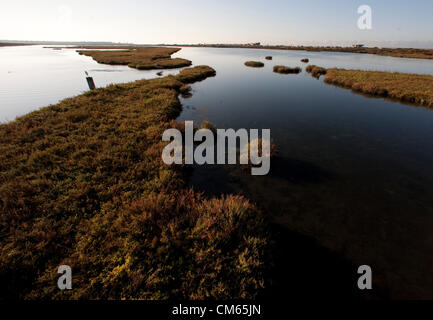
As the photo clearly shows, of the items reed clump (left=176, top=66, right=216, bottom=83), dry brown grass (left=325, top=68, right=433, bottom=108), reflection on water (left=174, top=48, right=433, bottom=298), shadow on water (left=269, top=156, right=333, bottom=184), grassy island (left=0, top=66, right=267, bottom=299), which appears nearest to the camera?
grassy island (left=0, top=66, right=267, bottom=299)

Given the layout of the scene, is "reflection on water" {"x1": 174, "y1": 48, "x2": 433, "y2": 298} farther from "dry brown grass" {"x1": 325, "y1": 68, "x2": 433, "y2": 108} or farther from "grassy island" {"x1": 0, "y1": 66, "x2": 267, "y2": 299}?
"dry brown grass" {"x1": 325, "y1": 68, "x2": 433, "y2": 108}

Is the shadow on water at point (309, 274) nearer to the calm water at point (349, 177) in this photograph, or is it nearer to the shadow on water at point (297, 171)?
the calm water at point (349, 177)

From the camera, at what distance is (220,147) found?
492 inches

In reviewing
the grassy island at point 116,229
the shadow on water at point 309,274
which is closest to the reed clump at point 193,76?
the grassy island at point 116,229

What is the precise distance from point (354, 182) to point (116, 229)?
11.0 meters

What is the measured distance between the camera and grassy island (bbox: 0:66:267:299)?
4402mm

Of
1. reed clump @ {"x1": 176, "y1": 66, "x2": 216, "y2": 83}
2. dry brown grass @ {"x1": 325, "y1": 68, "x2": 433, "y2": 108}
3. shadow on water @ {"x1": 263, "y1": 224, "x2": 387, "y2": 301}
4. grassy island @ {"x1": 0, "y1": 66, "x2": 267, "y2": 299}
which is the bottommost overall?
shadow on water @ {"x1": 263, "y1": 224, "x2": 387, "y2": 301}

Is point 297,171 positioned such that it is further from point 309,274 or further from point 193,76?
point 193,76

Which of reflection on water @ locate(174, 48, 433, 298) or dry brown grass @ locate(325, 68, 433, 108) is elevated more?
dry brown grass @ locate(325, 68, 433, 108)

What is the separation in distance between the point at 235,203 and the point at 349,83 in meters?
34.7

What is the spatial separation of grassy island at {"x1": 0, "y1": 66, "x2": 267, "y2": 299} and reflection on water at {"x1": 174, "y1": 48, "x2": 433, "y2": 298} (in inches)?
96.4

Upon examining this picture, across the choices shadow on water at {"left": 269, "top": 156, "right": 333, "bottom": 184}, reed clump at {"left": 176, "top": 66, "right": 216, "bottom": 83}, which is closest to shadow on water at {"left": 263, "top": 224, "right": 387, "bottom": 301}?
shadow on water at {"left": 269, "top": 156, "right": 333, "bottom": 184}

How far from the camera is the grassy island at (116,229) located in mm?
4402

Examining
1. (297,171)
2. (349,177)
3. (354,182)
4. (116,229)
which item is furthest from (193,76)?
(116,229)
